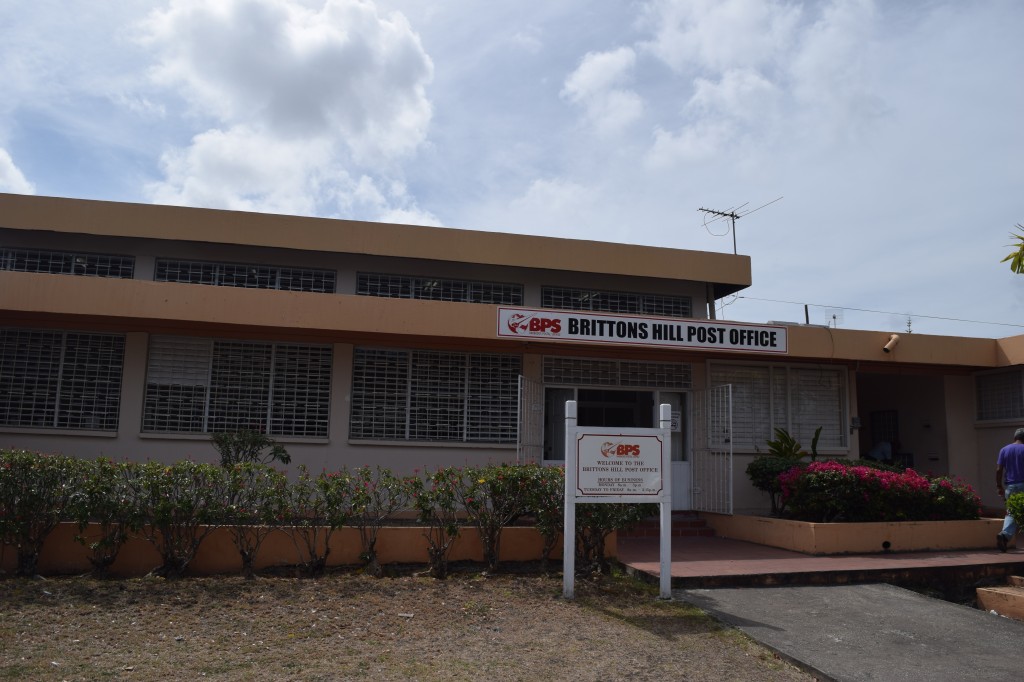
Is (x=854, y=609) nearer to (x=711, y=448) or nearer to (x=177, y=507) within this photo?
(x=711, y=448)

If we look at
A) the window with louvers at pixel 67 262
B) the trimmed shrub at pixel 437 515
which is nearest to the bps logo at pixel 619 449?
the trimmed shrub at pixel 437 515

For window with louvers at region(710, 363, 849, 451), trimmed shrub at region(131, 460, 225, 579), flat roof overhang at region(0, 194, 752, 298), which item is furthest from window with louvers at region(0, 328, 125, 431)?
window with louvers at region(710, 363, 849, 451)

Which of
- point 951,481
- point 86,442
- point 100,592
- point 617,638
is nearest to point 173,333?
point 86,442

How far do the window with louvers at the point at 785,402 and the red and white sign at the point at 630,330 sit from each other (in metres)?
1.15

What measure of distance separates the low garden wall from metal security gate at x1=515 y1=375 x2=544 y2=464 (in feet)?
10.6

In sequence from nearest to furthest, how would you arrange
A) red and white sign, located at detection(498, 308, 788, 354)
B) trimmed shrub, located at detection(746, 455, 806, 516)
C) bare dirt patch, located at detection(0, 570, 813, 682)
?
bare dirt patch, located at detection(0, 570, 813, 682) < red and white sign, located at detection(498, 308, 788, 354) < trimmed shrub, located at detection(746, 455, 806, 516)

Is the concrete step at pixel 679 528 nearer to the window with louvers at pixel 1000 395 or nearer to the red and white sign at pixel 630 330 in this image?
the red and white sign at pixel 630 330

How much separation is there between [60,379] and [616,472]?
8.26 m

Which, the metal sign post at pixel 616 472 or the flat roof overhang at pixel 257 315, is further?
the flat roof overhang at pixel 257 315

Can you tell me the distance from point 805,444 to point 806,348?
1787 mm

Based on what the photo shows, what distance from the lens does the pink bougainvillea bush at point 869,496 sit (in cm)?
1099

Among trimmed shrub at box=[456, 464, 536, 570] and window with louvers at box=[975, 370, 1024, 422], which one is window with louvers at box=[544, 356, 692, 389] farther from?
window with louvers at box=[975, 370, 1024, 422]

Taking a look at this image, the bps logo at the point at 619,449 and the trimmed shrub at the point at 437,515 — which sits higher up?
the bps logo at the point at 619,449

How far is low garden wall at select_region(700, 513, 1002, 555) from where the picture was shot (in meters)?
10.4
